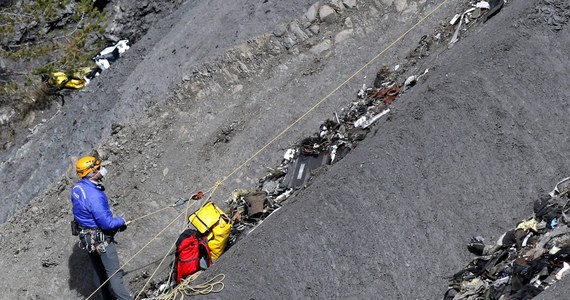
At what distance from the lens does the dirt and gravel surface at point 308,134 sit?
34.9 feet

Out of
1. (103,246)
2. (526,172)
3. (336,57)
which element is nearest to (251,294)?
(103,246)

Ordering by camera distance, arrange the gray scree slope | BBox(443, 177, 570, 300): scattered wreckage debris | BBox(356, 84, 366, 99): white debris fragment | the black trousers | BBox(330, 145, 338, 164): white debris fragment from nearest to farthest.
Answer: BBox(443, 177, 570, 300): scattered wreckage debris → the gray scree slope → the black trousers → BBox(330, 145, 338, 164): white debris fragment → BBox(356, 84, 366, 99): white debris fragment

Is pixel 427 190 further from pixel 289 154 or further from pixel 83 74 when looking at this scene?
pixel 83 74

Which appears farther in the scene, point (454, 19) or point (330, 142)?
point (454, 19)

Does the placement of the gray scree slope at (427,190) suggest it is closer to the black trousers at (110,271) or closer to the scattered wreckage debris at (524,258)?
the scattered wreckage debris at (524,258)

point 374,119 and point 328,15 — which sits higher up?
point 328,15

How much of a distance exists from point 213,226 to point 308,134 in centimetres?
250

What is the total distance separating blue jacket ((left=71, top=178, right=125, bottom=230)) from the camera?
36.7 ft

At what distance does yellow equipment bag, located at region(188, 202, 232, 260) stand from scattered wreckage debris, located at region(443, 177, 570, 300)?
3063 mm

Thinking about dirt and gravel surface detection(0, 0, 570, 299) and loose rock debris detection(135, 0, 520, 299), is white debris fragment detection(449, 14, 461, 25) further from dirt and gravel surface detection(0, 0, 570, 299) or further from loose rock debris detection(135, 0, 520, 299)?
dirt and gravel surface detection(0, 0, 570, 299)

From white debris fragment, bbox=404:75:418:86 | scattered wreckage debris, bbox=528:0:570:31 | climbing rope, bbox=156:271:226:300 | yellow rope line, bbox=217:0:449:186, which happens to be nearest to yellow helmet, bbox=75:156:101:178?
climbing rope, bbox=156:271:226:300

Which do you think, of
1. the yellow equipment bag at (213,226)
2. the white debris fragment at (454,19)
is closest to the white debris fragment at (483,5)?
the white debris fragment at (454,19)

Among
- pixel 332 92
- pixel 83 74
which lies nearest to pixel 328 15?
pixel 332 92

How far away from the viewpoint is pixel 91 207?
1120 centimetres
